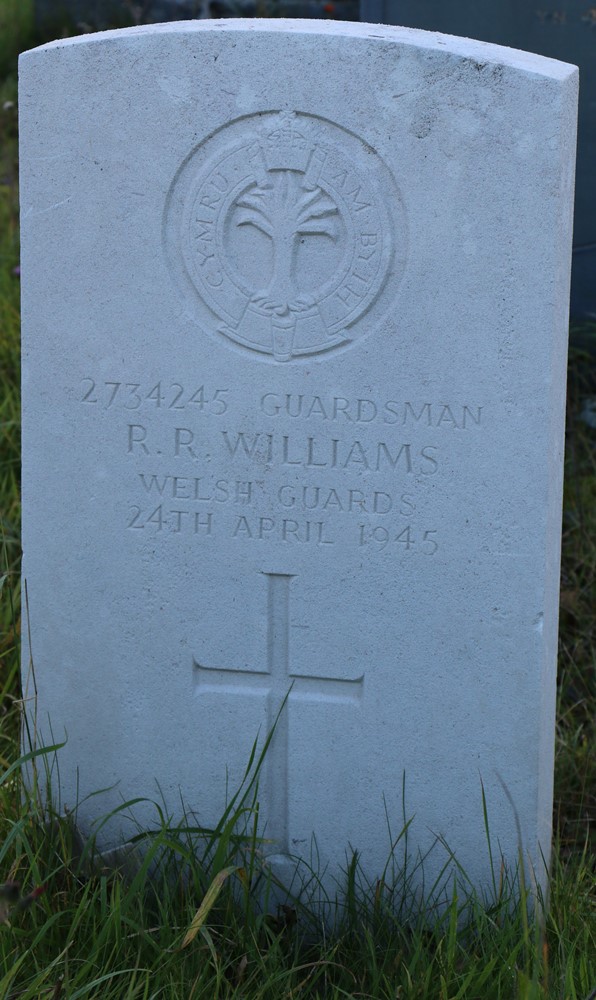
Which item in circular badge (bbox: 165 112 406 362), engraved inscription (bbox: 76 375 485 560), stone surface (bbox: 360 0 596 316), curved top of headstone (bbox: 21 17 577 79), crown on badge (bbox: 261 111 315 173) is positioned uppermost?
stone surface (bbox: 360 0 596 316)

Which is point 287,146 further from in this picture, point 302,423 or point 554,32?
point 554,32

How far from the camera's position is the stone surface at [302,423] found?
1.99 metres

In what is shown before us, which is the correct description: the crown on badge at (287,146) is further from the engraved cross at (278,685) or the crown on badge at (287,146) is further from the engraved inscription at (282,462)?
the engraved cross at (278,685)

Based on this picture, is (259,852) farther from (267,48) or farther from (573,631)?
(267,48)

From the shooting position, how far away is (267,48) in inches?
78.5

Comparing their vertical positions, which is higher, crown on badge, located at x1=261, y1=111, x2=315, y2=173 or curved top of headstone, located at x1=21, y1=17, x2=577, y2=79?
curved top of headstone, located at x1=21, y1=17, x2=577, y2=79

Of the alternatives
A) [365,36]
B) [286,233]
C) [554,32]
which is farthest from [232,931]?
[554,32]

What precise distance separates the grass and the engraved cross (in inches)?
2.0

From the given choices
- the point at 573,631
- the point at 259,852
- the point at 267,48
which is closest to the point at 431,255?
the point at 267,48

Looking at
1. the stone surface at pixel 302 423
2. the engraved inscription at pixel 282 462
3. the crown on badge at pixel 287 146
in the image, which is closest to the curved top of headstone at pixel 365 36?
the stone surface at pixel 302 423

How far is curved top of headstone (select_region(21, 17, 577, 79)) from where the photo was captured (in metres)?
1.94

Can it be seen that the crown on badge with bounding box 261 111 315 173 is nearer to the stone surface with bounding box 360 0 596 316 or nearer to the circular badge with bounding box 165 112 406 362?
the circular badge with bounding box 165 112 406 362

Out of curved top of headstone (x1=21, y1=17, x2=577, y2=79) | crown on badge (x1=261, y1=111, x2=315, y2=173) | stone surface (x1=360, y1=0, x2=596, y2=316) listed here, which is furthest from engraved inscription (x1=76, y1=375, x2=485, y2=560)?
stone surface (x1=360, y1=0, x2=596, y2=316)

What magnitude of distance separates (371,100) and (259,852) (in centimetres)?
134
